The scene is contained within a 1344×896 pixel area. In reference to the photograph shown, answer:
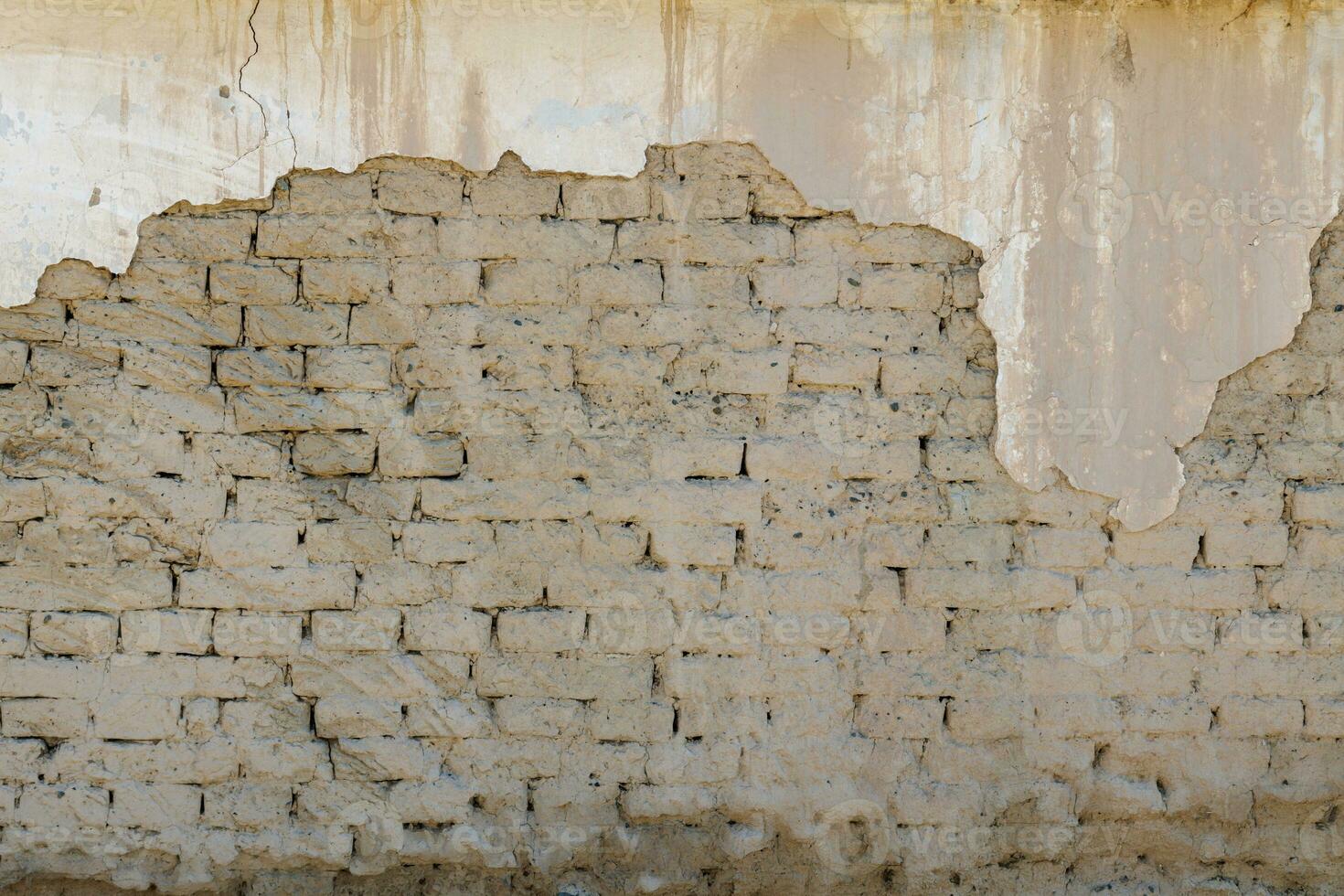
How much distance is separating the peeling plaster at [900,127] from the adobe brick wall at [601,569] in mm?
85

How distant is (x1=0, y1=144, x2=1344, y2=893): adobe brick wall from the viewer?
9.94 ft

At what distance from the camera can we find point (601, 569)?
3.06 m

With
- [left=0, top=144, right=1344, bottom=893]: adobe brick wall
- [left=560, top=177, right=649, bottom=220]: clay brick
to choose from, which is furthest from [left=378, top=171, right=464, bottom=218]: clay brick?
[left=560, top=177, right=649, bottom=220]: clay brick

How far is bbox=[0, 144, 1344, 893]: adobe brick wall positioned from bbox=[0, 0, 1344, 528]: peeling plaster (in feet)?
0.28

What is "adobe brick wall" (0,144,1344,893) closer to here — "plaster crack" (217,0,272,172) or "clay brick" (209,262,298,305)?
"clay brick" (209,262,298,305)

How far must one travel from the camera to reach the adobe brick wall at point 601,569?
3.03 m

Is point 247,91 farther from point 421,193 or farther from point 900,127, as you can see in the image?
point 900,127

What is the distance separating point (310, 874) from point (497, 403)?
1.30 meters

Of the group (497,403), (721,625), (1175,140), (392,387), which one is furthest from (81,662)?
(1175,140)

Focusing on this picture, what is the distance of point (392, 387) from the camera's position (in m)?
3.05

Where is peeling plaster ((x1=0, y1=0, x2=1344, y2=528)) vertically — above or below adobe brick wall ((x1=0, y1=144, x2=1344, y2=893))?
above

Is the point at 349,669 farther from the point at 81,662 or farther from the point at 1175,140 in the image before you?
the point at 1175,140

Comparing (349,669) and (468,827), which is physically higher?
(349,669)

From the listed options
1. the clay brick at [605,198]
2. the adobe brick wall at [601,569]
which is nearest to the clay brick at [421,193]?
the adobe brick wall at [601,569]
